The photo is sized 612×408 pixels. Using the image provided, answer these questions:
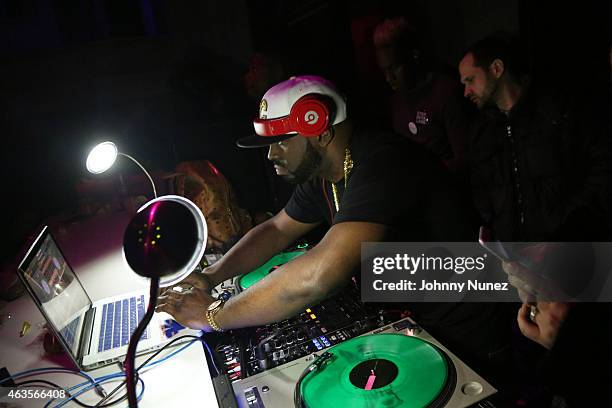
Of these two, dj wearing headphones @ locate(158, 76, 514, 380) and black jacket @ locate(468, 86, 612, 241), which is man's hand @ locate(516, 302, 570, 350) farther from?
black jacket @ locate(468, 86, 612, 241)

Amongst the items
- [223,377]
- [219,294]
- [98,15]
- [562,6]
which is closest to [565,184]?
[562,6]

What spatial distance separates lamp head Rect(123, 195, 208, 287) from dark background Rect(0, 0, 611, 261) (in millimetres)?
1780

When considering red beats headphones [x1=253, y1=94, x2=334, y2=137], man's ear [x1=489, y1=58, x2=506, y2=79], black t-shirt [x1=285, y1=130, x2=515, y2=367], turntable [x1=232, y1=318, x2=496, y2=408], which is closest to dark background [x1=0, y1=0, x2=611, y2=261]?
man's ear [x1=489, y1=58, x2=506, y2=79]

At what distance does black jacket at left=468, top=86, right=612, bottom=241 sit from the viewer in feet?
6.98

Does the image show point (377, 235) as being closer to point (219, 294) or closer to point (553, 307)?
point (553, 307)

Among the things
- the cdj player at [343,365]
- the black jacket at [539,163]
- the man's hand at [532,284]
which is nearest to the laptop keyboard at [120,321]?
Answer: the cdj player at [343,365]

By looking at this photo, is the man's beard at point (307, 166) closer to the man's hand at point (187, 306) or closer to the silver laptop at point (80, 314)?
the man's hand at point (187, 306)

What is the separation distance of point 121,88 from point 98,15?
878 mm

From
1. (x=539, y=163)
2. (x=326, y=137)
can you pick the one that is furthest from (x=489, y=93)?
(x=326, y=137)

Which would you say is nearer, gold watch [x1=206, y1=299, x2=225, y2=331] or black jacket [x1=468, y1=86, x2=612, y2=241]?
gold watch [x1=206, y1=299, x2=225, y2=331]

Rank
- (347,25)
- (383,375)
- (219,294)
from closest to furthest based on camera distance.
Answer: (383,375), (219,294), (347,25)

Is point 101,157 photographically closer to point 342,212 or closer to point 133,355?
point 342,212

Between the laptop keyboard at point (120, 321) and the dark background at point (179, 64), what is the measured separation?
116 centimetres

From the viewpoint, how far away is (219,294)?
64.8 inches
